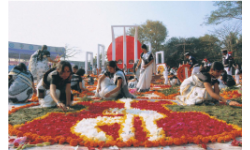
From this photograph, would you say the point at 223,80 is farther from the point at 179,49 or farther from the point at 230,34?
the point at 179,49

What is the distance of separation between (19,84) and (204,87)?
195 inches

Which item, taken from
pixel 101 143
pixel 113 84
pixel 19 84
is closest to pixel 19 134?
pixel 101 143

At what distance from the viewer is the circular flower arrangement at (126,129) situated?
2.23 metres

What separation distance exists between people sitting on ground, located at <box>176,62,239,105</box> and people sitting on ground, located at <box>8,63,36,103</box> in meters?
4.40

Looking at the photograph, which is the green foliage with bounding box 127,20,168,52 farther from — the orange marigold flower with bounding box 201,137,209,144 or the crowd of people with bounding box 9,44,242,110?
the orange marigold flower with bounding box 201,137,209,144

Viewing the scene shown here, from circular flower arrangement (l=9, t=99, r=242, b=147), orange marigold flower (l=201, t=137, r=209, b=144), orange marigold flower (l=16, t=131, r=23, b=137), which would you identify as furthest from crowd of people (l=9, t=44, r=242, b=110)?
orange marigold flower (l=201, t=137, r=209, b=144)

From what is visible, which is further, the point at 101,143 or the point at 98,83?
the point at 98,83

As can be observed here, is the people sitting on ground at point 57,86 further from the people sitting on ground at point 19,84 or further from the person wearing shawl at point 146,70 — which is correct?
the person wearing shawl at point 146,70

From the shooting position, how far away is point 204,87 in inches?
165

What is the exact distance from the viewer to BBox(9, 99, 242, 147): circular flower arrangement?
7.30 feet

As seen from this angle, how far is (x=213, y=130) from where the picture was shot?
100 inches

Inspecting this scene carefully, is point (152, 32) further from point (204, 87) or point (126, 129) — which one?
point (126, 129)

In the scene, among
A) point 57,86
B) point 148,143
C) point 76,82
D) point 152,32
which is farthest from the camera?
point 152,32

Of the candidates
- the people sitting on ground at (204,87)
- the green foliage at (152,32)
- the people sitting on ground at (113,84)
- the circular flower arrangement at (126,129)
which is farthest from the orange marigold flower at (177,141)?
the green foliage at (152,32)
